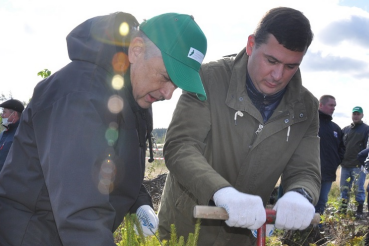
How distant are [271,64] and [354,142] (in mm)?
7172

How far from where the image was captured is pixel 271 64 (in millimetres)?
2602

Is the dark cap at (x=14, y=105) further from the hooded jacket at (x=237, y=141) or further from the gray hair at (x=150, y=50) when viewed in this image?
the gray hair at (x=150, y=50)

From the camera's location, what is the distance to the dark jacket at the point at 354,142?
349 inches

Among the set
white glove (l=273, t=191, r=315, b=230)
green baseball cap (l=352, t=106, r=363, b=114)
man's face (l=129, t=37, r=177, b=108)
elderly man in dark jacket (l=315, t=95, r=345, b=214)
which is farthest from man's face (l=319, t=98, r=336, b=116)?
man's face (l=129, t=37, r=177, b=108)

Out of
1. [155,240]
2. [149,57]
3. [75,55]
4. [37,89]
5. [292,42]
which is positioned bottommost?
[155,240]

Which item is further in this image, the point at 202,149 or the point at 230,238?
the point at 230,238

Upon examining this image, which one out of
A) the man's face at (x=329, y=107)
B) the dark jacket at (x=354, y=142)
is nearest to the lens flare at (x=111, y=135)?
the man's face at (x=329, y=107)

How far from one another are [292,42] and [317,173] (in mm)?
931

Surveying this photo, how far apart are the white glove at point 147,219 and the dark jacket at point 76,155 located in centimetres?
42

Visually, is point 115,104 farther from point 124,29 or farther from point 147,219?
point 147,219

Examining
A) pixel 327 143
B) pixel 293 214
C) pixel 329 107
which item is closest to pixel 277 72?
pixel 293 214

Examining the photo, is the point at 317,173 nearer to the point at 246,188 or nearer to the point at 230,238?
the point at 246,188

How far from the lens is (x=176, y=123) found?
266 cm

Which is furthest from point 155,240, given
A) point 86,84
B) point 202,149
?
point 86,84
